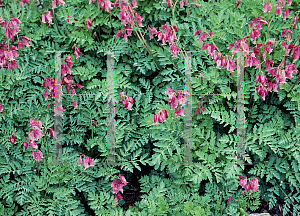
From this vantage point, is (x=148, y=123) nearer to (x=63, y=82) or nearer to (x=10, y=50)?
(x=63, y=82)

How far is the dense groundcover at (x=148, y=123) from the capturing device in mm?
2707

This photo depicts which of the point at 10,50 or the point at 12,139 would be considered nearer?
the point at 12,139

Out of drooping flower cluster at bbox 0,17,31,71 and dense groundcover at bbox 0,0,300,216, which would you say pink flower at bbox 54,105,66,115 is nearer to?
dense groundcover at bbox 0,0,300,216

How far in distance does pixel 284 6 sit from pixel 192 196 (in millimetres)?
2335

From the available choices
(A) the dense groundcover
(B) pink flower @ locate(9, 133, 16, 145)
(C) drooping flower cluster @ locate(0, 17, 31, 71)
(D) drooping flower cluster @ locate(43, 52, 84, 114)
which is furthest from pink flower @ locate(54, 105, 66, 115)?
(C) drooping flower cluster @ locate(0, 17, 31, 71)

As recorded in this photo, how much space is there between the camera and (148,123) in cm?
282

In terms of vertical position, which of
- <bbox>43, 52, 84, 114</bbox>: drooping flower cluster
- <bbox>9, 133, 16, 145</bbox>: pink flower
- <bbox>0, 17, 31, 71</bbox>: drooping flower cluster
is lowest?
<bbox>9, 133, 16, 145</bbox>: pink flower

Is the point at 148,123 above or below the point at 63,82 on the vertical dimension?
below

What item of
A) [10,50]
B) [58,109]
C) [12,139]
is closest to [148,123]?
[58,109]

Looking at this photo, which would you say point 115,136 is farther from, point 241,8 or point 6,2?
point 6,2

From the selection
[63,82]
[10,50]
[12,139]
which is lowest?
[12,139]

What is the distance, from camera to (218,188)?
9.29 ft

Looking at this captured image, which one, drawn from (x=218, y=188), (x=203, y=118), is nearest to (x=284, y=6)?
(x=203, y=118)

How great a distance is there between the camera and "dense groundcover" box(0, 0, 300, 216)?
2707mm
